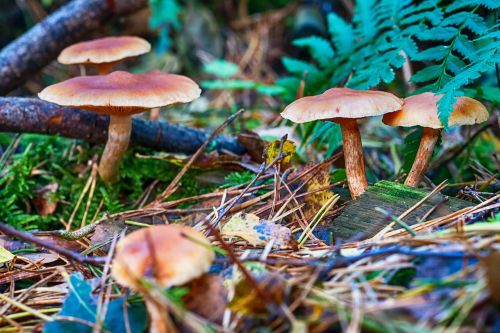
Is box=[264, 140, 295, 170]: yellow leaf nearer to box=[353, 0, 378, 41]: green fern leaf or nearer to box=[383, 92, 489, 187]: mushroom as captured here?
box=[383, 92, 489, 187]: mushroom

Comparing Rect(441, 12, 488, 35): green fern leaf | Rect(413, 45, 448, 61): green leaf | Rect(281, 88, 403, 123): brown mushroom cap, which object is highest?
Rect(441, 12, 488, 35): green fern leaf

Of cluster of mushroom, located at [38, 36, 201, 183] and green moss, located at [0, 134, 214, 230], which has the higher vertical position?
cluster of mushroom, located at [38, 36, 201, 183]

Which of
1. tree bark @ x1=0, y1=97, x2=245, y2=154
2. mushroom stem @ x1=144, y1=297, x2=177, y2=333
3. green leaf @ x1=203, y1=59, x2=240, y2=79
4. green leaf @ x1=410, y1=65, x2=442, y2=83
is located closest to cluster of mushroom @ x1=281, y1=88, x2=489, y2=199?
green leaf @ x1=410, y1=65, x2=442, y2=83

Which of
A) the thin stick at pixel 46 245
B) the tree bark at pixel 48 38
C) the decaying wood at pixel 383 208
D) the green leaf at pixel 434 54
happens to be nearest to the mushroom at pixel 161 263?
the thin stick at pixel 46 245

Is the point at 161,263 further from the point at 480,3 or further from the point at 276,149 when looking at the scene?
the point at 480,3

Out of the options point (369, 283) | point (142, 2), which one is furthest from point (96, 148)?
point (369, 283)

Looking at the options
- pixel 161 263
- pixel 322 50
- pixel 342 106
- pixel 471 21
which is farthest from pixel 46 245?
pixel 322 50

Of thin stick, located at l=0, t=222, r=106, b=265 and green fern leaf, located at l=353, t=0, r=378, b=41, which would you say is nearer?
thin stick, located at l=0, t=222, r=106, b=265
